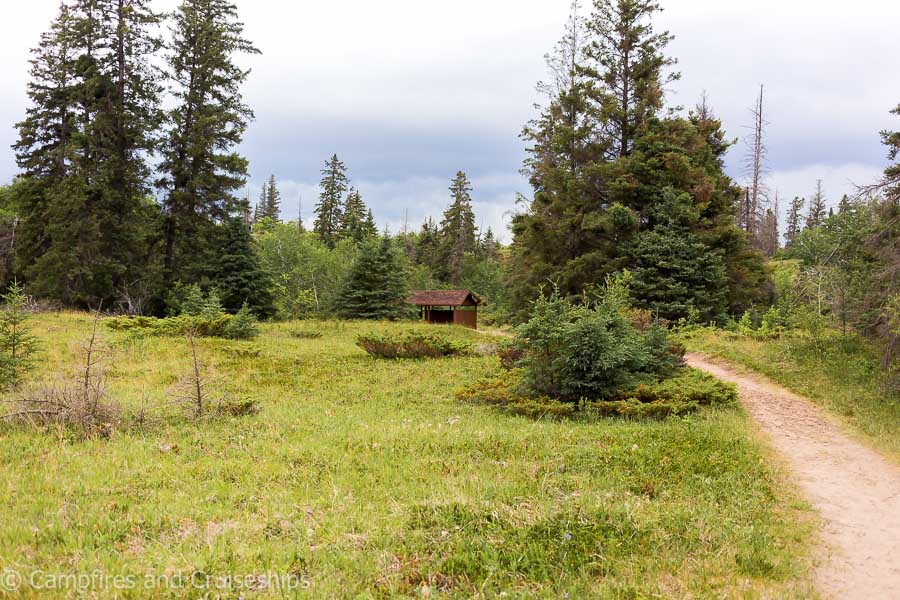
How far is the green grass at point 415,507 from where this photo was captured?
13.9 feet

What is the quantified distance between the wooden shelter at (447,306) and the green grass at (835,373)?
23074 millimetres

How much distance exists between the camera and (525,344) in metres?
11.5

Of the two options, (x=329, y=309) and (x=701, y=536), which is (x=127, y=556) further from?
(x=329, y=309)

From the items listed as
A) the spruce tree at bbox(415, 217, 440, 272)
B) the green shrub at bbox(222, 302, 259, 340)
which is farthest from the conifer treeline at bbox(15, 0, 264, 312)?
the spruce tree at bbox(415, 217, 440, 272)

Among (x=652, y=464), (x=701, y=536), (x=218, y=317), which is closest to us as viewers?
(x=701, y=536)

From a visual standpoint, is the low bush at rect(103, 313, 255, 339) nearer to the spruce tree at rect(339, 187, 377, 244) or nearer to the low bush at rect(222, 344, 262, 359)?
the low bush at rect(222, 344, 262, 359)

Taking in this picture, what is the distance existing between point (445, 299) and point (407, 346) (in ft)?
71.2

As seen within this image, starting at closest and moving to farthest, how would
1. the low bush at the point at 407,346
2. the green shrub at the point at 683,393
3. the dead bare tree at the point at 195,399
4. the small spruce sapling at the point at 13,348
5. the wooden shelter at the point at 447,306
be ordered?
the dead bare tree at the point at 195,399 → the green shrub at the point at 683,393 → the small spruce sapling at the point at 13,348 → the low bush at the point at 407,346 → the wooden shelter at the point at 447,306

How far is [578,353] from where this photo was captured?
11031 mm

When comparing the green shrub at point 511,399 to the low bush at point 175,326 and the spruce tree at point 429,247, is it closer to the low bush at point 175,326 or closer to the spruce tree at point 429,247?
the low bush at point 175,326

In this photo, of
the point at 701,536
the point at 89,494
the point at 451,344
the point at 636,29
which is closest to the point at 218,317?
the point at 451,344

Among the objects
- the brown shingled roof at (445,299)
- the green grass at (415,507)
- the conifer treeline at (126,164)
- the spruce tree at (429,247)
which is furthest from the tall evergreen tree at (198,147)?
the spruce tree at (429,247)

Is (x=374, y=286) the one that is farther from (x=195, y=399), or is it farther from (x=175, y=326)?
(x=195, y=399)

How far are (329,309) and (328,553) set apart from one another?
3443cm
